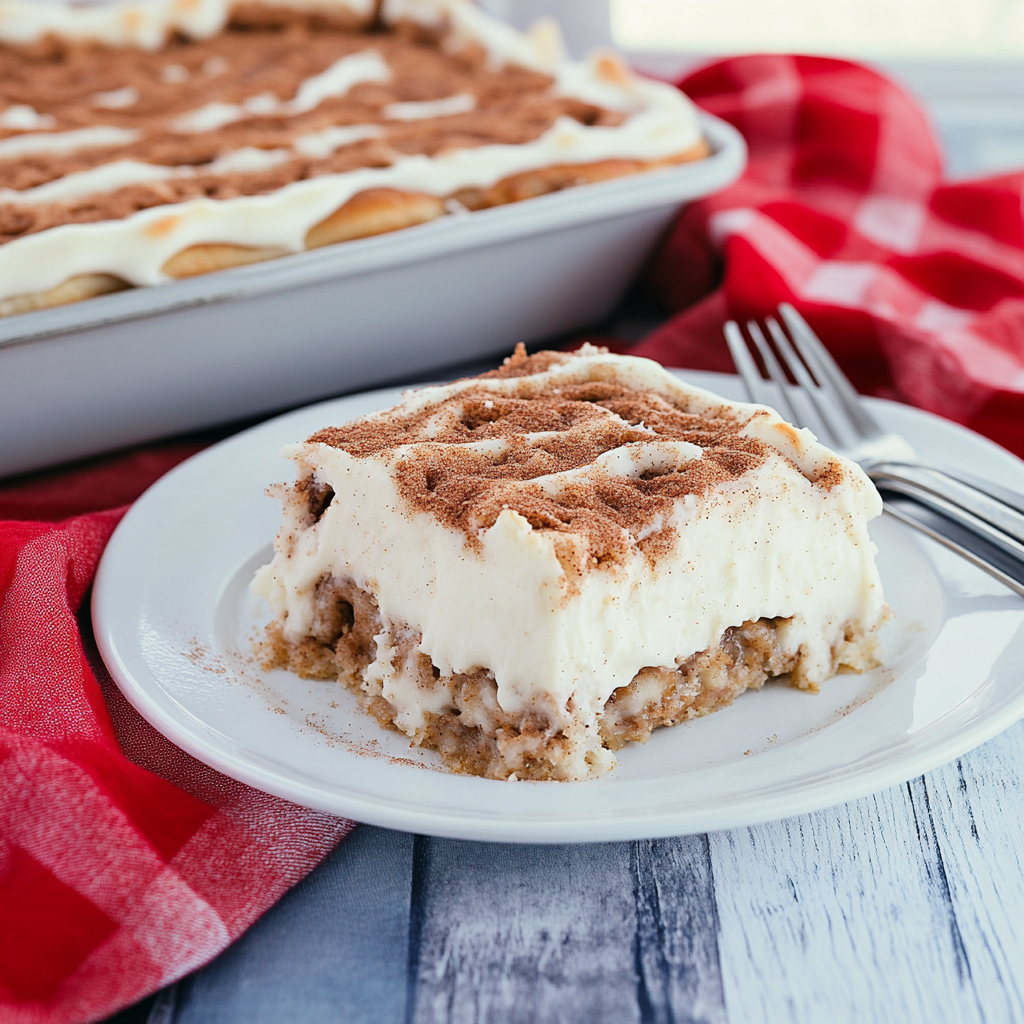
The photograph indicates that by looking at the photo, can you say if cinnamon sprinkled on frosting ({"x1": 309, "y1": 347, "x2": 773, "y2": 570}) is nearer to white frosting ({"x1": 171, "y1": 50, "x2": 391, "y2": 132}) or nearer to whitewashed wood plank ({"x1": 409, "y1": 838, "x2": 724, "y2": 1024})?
whitewashed wood plank ({"x1": 409, "y1": 838, "x2": 724, "y2": 1024})

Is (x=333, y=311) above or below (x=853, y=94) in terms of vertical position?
below

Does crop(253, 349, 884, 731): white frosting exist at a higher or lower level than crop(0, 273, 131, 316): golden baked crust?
higher

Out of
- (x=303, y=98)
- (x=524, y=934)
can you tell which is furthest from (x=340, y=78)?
(x=524, y=934)

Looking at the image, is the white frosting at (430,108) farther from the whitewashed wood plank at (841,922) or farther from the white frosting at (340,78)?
the whitewashed wood plank at (841,922)

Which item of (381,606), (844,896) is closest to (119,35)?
(381,606)

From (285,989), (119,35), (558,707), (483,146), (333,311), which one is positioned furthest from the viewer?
(119,35)

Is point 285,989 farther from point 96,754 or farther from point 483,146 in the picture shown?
point 483,146

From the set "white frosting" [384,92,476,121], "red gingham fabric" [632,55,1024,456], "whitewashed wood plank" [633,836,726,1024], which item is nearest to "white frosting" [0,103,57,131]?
"white frosting" [384,92,476,121]
